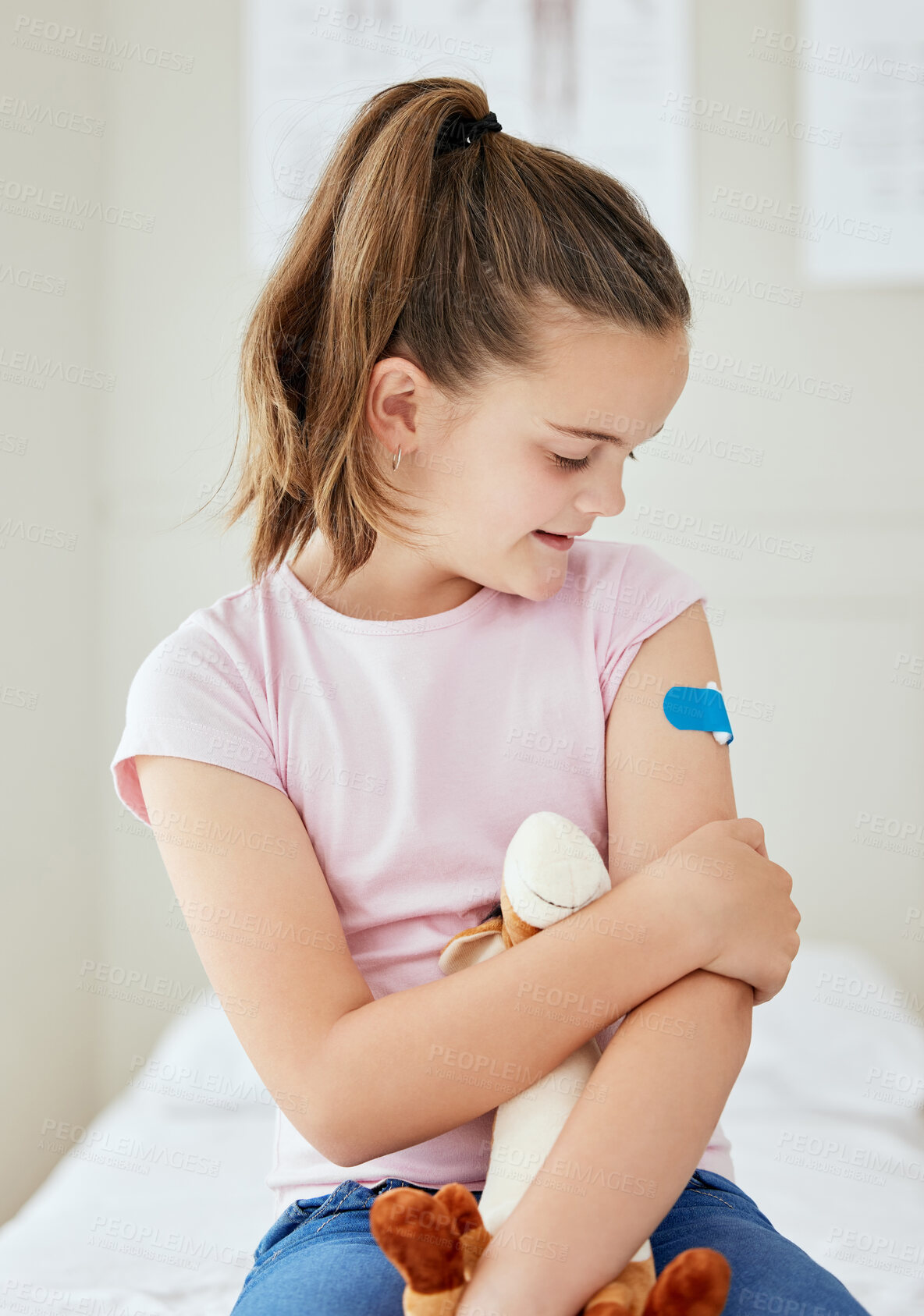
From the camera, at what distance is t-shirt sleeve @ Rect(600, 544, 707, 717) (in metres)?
0.93

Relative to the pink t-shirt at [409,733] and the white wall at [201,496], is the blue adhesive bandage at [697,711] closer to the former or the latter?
the pink t-shirt at [409,733]

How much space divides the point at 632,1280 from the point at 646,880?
23 centimetres

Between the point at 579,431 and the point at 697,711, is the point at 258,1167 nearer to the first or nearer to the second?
the point at 697,711

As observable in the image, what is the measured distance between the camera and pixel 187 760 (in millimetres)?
835

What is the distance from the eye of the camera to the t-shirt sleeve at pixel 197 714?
0.84 m

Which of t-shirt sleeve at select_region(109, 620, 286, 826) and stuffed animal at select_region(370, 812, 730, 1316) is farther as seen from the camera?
t-shirt sleeve at select_region(109, 620, 286, 826)

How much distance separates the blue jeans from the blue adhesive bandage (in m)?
0.32

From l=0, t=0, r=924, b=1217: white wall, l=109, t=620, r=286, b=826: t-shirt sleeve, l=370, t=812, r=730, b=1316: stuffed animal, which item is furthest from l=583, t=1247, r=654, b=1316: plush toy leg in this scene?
l=0, t=0, r=924, b=1217: white wall

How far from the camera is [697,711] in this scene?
2.92 ft

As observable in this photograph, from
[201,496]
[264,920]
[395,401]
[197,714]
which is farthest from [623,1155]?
[201,496]

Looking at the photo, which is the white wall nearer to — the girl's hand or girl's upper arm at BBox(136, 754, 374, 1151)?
girl's upper arm at BBox(136, 754, 374, 1151)

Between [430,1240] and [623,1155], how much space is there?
0.13 m

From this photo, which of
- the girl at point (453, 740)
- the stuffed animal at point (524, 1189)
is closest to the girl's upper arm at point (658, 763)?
the girl at point (453, 740)

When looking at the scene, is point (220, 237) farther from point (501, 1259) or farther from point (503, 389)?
point (501, 1259)
